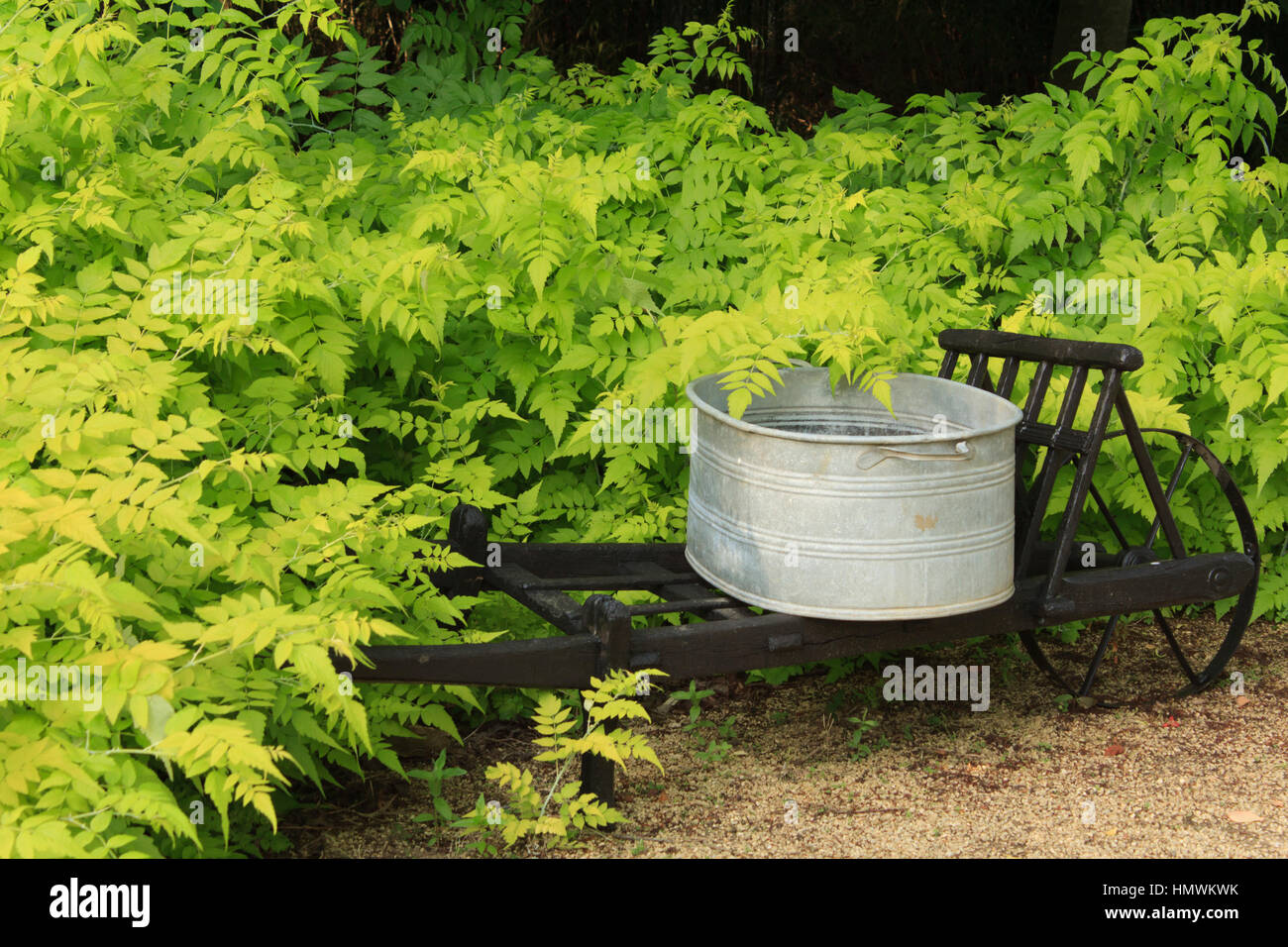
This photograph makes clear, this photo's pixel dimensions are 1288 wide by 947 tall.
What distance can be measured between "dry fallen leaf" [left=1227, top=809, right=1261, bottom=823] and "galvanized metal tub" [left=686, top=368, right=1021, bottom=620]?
951 millimetres

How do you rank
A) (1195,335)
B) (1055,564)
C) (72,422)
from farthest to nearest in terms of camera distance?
(1195,335) → (1055,564) → (72,422)

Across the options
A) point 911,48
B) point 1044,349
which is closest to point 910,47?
point 911,48

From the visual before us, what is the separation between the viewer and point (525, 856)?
3418 millimetres

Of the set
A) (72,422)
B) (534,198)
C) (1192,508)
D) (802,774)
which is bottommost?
(802,774)

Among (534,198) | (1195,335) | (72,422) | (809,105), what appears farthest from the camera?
(809,105)

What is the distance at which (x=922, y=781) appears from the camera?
399 centimetres

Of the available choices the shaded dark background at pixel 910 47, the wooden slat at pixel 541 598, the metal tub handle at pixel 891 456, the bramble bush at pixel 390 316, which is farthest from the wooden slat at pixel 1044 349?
the shaded dark background at pixel 910 47

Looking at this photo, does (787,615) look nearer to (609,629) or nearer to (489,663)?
(609,629)

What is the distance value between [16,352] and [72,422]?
0.50m

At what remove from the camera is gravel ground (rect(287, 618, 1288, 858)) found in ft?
11.8

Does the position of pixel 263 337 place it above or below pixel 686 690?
above

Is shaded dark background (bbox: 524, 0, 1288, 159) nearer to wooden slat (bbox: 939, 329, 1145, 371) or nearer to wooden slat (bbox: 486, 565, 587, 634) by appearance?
wooden slat (bbox: 939, 329, 1145, 371)
